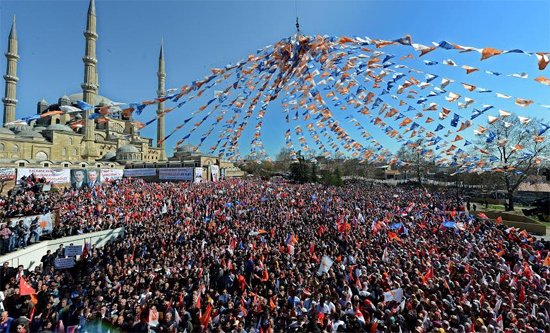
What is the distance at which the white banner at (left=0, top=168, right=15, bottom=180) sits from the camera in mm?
23906

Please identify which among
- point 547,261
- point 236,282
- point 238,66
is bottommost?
point 236,282

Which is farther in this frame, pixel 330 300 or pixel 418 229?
pixel 418 229

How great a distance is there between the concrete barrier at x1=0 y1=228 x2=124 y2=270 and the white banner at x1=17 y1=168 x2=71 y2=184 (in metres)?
17.4

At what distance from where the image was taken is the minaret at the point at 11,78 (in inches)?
1816

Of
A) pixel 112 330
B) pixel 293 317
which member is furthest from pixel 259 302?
pixel 112 330

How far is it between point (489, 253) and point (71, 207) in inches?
877

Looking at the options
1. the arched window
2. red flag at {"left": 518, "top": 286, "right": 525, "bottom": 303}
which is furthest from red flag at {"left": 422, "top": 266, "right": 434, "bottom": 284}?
the arched window

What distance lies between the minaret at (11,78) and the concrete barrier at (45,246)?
53392mm

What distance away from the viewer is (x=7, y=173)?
24.3 meters

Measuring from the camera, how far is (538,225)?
52.9ft

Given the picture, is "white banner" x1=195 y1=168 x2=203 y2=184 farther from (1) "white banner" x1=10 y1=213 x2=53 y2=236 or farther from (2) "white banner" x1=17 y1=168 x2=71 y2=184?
(1) "white banner" x1=10 y1=213 x2=53 y2=236

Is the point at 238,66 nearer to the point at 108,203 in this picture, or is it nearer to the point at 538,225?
the point at 108,203

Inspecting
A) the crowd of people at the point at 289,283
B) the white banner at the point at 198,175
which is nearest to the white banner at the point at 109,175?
the white banner at the point at 198,175

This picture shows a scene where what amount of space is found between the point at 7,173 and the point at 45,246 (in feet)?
64.6
